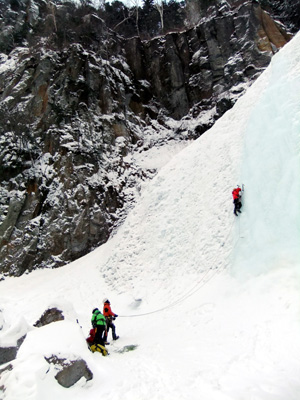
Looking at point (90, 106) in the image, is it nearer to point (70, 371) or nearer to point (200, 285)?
point (200, 285)

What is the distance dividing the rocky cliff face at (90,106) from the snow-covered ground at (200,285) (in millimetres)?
3696

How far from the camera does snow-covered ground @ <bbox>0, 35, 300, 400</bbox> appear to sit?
232 inches

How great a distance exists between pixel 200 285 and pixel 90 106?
23.3 m

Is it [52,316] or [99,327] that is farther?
[52,316]

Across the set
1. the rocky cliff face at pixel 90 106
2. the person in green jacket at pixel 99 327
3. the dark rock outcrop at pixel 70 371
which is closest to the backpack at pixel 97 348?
the person in green jacket at pixel 99 327

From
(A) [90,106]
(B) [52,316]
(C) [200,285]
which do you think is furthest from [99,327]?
(A) [90,106]

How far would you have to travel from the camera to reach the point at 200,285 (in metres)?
12.6

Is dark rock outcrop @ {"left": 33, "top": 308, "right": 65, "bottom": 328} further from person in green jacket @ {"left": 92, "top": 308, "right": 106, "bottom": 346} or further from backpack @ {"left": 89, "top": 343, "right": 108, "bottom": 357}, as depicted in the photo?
backpack @ {"left": 89, "top": 343, "right": 108, "bottom": 357}

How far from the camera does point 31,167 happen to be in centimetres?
2634

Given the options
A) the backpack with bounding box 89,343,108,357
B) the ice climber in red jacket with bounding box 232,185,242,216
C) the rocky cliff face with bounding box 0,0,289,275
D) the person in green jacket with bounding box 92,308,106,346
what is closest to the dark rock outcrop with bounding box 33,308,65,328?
the person in green jacket with bounding box 92,308,106,346

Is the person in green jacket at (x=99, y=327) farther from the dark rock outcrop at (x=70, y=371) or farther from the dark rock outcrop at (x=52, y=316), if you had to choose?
the dark rock outcrop at (x=70, y=371)

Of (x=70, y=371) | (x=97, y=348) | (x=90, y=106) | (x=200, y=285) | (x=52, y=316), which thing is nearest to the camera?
(x=70, y=371)

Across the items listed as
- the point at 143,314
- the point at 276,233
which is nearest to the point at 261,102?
the point at 276,233

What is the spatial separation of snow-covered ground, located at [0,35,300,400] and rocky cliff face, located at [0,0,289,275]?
3696 millimetres
